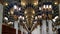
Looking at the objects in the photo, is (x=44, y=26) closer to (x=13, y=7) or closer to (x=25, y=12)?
(x=25, y=12)

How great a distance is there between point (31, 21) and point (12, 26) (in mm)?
451

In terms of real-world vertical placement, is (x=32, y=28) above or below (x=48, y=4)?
below

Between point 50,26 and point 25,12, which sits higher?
point 25,12

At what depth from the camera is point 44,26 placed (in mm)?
2605

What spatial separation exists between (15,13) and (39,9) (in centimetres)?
56

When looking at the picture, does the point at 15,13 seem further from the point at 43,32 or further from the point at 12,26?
the point at 43,32

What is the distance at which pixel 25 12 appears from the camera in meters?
2.54

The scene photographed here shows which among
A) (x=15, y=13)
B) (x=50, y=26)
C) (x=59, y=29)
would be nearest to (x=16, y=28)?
(x=15, y=13)

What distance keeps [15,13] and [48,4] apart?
0.78 meters

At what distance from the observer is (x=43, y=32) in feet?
8.48

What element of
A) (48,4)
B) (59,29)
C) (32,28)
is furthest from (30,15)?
(59,29)

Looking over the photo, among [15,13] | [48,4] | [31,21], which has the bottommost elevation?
[31,21]

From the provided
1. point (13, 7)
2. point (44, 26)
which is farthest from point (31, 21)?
point (13, 7)

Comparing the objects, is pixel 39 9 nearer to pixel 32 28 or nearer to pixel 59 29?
pixel 32 28
